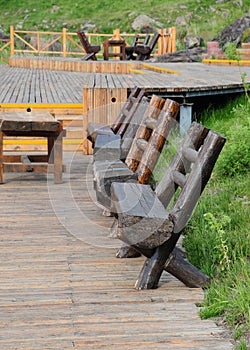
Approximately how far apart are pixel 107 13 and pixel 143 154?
1359 inches

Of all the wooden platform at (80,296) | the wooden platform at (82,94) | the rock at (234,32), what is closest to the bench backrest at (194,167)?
the wooden platform at (80,296)

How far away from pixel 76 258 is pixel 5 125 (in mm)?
2157

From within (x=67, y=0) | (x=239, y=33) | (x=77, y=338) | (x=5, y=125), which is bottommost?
(x=67, y=0)

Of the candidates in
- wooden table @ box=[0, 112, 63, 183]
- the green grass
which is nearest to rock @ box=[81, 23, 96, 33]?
the green grass

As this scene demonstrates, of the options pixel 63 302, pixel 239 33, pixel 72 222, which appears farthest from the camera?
pixel 239 33

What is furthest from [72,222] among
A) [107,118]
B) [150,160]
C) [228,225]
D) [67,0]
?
[67,0]

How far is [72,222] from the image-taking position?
5.57m

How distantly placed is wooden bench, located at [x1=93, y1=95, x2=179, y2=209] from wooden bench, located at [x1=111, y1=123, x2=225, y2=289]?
1.99 ft

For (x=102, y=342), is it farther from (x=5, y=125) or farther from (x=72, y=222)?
(x=5, y=125)

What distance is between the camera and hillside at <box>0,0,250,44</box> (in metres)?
35.3

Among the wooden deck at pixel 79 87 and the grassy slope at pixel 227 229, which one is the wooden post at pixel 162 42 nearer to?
the wooden deck at pixel 79 87

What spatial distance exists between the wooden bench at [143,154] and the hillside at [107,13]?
2725cm

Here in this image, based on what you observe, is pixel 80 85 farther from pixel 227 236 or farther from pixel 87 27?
pixel 87 27

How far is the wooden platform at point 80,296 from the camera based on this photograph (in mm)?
3398
